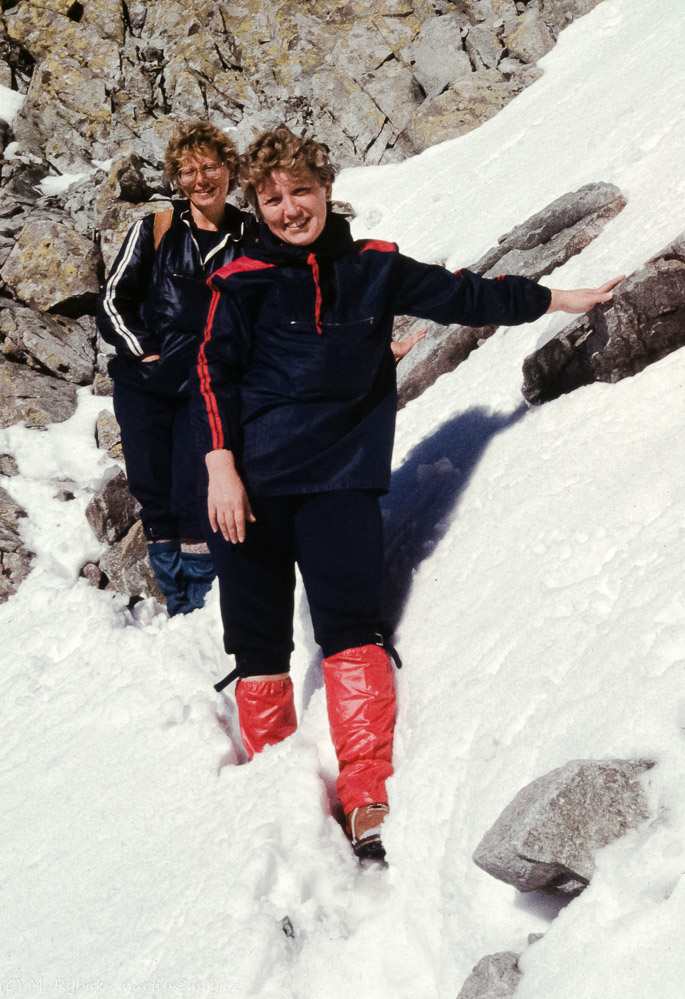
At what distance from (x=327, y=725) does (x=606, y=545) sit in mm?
1552

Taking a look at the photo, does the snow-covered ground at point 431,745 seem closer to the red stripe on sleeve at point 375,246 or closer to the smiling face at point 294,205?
the red stripe on sleeve at point 375,246

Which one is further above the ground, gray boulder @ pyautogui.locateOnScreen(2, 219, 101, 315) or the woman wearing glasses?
the woman wearing glasses

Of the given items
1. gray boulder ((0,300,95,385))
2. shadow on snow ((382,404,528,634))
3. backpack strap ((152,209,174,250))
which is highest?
backpack strap ((152,209,174,250))

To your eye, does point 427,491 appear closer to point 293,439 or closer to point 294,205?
point 293,439

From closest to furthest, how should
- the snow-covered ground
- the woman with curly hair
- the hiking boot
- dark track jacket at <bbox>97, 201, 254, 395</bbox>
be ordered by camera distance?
the snow-covered ground
the hiking boot
the woman with curly hair
dark track jacket at <bbox>97, 201, 254, 395</bbox>

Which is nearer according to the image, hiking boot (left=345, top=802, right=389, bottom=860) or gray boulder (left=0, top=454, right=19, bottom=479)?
hiking boot (left=345, top=802, right=389, bottom=860)

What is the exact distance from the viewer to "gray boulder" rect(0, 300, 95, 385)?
1049 cm

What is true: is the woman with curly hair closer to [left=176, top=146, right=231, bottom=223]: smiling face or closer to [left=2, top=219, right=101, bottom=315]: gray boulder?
[left=176, top=146, right=231, bottom=223]: smiling face

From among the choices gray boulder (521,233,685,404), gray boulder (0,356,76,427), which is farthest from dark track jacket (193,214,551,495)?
gray boulder (0,356,76,427)

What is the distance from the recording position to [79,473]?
8555 mm

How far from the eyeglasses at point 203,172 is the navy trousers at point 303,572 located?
86.4 inches

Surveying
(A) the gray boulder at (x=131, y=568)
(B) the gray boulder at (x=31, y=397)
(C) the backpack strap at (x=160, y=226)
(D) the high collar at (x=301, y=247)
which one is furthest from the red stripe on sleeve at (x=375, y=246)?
(B) the gray boulder at (x=31, y=397)

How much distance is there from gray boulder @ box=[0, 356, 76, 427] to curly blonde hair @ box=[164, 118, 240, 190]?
19.8 feet

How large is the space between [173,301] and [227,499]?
6.21ft
